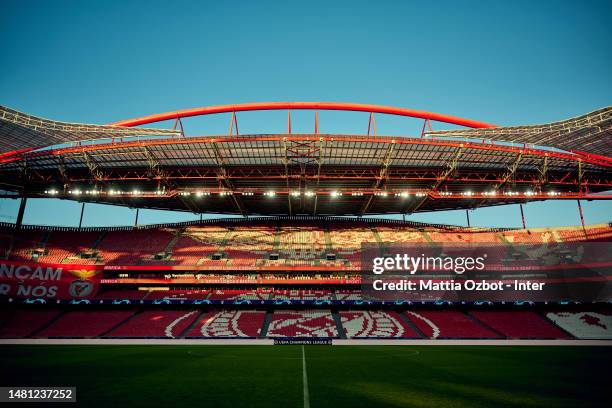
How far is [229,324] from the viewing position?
34531 mm

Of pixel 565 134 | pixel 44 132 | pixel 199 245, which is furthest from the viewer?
pixel 199 245

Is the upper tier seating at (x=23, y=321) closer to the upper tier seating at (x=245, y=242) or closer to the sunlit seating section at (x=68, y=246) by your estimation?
the sunlit seating section at (x=68, y=246)

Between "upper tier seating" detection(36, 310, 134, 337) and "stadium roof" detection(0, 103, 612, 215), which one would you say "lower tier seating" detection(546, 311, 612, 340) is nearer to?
"stadium roof" detection(0, 103, 612, 215)

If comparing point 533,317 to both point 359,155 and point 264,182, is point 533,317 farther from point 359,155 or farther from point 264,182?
point 264,182

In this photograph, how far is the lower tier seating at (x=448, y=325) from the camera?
106 ft

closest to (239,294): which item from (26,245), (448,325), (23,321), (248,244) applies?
(248,244)

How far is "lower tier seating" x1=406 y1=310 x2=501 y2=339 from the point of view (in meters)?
32.4

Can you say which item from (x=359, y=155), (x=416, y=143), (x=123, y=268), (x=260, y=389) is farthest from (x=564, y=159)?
(x=123, y=268)

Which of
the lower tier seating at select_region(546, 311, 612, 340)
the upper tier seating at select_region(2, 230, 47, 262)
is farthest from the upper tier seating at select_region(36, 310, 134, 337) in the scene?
the lower tier seating at select_region(546, 311, 612, 340)

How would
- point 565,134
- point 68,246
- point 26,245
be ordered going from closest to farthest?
point 565,134 < point 26,245 < point 68,246

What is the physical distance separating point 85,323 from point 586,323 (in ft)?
163

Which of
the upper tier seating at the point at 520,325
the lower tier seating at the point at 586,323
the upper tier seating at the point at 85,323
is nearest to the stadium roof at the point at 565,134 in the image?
the lower tier seating at the point at 586,323

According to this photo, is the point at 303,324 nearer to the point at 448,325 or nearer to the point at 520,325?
the point at 448,325

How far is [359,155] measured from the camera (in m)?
35.4
